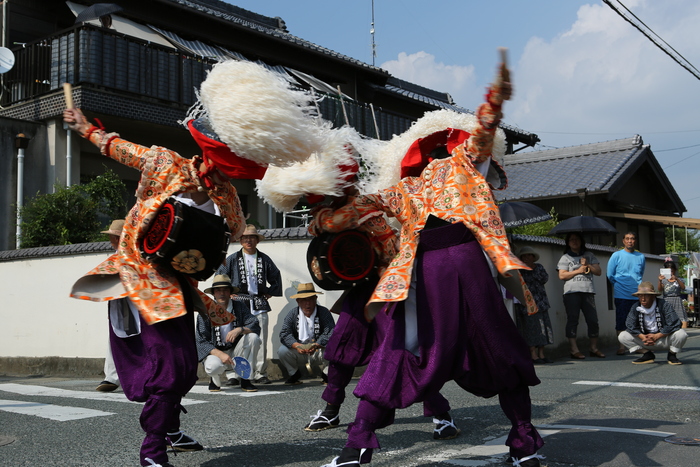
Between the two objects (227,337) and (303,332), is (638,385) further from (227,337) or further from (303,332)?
(227,337)

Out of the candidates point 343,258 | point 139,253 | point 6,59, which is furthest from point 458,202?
point 6,59

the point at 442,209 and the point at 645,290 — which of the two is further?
the point at 645,290

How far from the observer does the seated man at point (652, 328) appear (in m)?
9.21

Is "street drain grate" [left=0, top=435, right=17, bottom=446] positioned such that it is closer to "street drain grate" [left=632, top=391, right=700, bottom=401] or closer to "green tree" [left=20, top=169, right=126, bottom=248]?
"street drain grate" [left=632, top=391, right=700, bottom=401]

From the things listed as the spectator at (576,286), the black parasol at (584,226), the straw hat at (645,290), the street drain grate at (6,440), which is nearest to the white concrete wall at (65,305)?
the spectator at (576,286)

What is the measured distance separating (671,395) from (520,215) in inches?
166

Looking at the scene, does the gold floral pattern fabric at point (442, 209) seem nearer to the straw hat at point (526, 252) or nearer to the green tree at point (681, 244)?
the straw hat at point (526, 252)

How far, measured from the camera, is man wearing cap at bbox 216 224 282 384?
27.3 ft

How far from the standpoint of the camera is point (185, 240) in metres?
3.62

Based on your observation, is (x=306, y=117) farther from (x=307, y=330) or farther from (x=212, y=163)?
(x=307, y=330)

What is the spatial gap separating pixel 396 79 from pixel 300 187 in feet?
58.8

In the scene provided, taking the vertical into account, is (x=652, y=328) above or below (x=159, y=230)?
below

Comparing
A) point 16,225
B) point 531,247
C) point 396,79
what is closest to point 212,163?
point 531,247

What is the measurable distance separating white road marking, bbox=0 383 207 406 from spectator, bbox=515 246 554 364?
511cm
